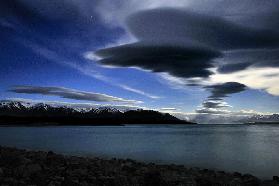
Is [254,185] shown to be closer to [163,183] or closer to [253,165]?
[163,183]

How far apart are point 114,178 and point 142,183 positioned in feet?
4.93

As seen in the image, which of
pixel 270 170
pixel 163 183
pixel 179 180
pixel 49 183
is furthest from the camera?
pixel 270 170

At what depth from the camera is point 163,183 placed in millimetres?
16562

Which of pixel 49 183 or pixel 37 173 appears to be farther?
pixel 37 173

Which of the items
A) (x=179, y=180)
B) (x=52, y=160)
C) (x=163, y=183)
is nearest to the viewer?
(x=163, y=183)

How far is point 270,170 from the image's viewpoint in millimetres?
39188

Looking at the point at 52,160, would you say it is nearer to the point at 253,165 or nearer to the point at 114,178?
the point at 114,178

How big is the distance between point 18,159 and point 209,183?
37.0 feet

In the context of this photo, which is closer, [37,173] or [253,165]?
[37,173]

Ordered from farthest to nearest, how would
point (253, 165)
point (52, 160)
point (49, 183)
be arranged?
point (253, 165)
point (52, 160)
point (49, 183)

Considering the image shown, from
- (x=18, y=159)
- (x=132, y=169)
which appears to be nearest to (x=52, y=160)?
(x=18, y=159)

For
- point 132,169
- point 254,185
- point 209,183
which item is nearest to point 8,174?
point 132,169

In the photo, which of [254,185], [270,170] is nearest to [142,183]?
[254,185]

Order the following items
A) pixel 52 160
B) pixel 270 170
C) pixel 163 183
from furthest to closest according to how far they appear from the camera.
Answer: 1. pixel 270 170
2. pixel 52 160
3. pixel 163 183
